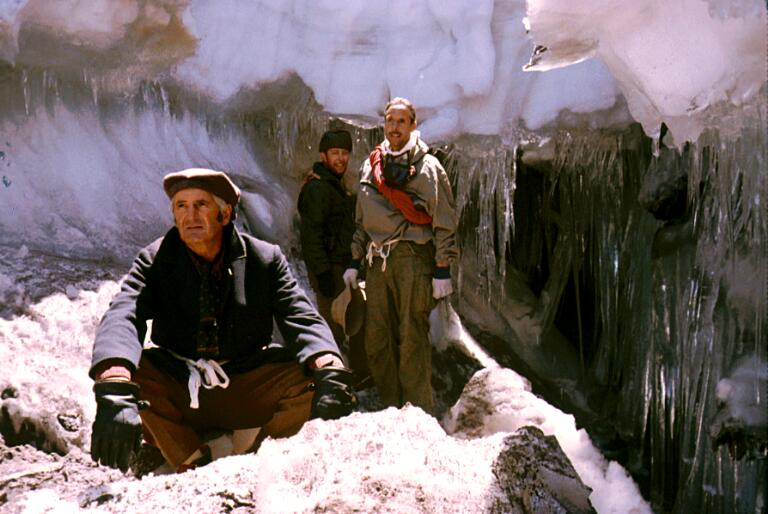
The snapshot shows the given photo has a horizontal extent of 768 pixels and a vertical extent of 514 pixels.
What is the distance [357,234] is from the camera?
4691 mm

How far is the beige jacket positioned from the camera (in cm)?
446

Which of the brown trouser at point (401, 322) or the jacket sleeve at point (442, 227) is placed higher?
the jacket sleeve at point (442, 227)

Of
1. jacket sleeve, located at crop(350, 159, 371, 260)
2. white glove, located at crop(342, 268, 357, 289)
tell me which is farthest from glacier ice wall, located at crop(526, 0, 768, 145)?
white glove, located at crop(342, 268, 357, 289)

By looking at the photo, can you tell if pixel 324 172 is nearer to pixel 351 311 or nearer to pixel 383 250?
pixel 383 250

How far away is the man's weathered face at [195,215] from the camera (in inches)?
134

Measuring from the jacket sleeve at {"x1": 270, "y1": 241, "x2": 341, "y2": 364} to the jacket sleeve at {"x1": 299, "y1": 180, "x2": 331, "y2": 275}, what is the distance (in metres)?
1.32

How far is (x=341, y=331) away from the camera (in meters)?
5.25

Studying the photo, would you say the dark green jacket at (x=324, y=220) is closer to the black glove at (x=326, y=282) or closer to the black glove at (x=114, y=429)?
the black glove at (x=326, y=282)

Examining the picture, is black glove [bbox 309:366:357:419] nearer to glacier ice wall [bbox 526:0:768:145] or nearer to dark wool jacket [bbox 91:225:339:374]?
dark wool jacket [bbox 91:225:339:374]

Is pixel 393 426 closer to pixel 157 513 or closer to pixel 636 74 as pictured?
pixel 157 513

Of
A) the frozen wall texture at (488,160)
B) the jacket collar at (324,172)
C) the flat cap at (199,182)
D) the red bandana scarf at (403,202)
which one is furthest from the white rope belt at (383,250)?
the flat cap at (199,182)

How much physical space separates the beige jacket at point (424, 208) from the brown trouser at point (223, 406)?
125 centimetres

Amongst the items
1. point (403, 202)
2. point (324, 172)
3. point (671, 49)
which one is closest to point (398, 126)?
point (403, 202)

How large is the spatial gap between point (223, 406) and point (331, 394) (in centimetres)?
54
